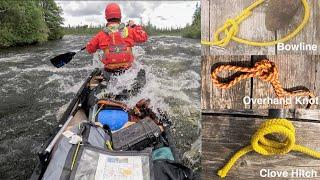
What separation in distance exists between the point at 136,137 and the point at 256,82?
10.9 ft

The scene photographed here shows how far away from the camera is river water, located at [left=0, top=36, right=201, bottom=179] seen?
6.98m

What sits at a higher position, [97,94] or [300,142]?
[300,142]

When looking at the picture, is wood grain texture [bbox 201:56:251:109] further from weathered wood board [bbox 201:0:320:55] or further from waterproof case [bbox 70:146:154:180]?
waterproof case [bbox 70:146:154:180]

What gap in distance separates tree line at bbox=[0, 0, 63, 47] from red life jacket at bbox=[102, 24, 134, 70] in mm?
28078

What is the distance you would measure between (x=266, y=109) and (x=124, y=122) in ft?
13.3

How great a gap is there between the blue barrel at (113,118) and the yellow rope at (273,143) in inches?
150

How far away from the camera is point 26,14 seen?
1575 inches

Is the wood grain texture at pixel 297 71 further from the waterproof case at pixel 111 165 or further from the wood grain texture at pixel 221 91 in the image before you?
the waterproof case at pixel 111 165

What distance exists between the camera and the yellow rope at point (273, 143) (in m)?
1.37

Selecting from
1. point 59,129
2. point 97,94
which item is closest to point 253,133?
point 59,129

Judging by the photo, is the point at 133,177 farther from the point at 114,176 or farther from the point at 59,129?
the point at 59,129

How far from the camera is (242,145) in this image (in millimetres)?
1511

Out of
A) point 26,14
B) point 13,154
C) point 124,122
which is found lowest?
point 13,154

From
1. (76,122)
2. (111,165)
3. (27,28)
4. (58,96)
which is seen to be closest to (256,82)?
(111,165)
